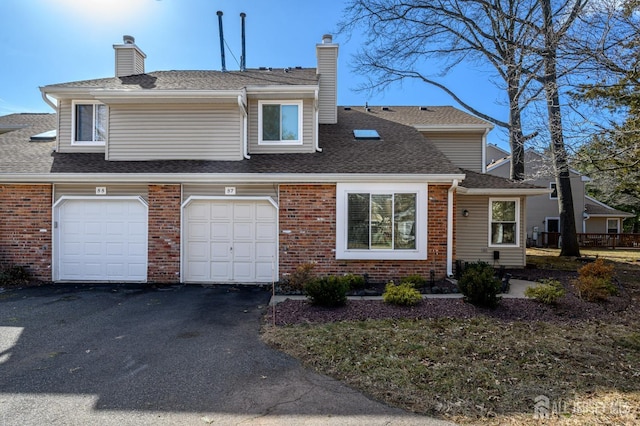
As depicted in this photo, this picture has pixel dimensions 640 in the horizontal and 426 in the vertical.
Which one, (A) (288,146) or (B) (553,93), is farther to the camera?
(A) (288,146)

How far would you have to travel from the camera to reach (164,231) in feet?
28.2

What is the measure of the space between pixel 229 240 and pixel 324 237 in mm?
2504

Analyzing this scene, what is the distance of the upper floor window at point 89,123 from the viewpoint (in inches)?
387

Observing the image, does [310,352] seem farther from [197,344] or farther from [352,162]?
[352,162]

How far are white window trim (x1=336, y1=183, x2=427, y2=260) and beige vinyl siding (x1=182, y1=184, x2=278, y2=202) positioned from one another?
68.0 inches

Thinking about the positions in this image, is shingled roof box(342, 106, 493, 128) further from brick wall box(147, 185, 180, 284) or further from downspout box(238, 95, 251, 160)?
brick wall box(147, 185, 180, 284)

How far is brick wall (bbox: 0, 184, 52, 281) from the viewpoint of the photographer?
28.3ft

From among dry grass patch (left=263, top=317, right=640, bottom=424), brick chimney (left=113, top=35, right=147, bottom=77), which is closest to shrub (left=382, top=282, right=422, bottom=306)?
dry grass patch (left=263, top=317, right=640, bottom=424)

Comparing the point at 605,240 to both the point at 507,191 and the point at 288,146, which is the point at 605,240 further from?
the point at 288,146

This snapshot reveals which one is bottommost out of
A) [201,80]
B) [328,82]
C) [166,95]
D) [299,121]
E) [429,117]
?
[299,121]

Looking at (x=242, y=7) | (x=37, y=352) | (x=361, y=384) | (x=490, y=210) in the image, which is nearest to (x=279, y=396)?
(x=361, y=384)

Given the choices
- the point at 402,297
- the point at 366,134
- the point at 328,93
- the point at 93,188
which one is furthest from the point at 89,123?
the point at 402,297

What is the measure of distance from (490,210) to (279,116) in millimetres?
7671

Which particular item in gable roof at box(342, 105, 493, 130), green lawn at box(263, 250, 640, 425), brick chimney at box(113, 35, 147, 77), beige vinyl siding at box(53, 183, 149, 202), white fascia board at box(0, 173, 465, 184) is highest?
brick chimney at box(113, 35, 147, 77)
